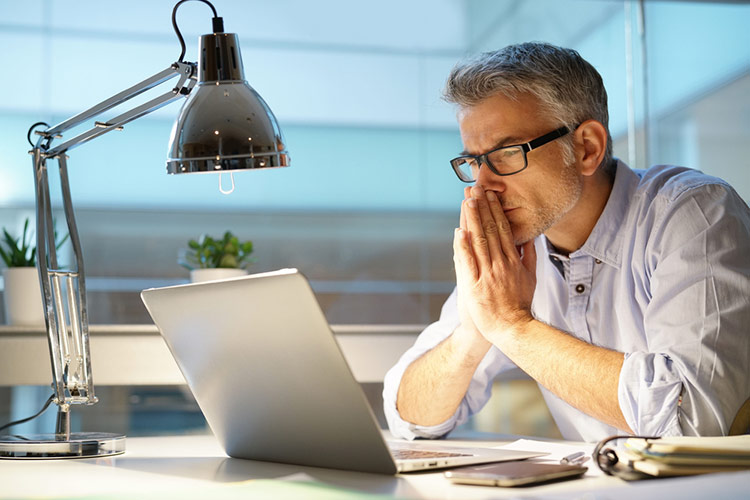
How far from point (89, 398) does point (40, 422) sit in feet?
4.45

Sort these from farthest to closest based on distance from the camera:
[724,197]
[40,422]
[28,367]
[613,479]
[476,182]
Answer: [40,422] → [28,367] → [476,182] → [724,197] → [613,479]

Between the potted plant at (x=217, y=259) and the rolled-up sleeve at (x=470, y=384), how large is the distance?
2.49ft

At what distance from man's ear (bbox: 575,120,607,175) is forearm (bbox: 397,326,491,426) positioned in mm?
407

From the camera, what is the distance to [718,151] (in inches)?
116

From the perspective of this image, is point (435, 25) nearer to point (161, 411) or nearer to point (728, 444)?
point (161, 411)

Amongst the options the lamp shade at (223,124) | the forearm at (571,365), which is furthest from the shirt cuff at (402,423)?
the lamp shade at (223,124)

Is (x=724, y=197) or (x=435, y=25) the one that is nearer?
(x=724, y=197)

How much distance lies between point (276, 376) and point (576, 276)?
0.81m

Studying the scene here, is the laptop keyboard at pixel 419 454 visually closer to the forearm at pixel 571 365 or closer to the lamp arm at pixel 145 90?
the forearm at pixel 571 365

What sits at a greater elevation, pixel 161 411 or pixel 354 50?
pixel 354 50

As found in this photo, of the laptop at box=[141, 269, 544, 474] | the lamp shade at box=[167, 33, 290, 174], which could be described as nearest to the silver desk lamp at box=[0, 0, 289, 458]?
the lamp shade at box=[167, 33, 290, 174]

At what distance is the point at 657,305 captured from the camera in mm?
1243

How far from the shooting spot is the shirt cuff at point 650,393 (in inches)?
43.6

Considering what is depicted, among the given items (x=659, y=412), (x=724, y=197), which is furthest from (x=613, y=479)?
(x=724, y=197)
